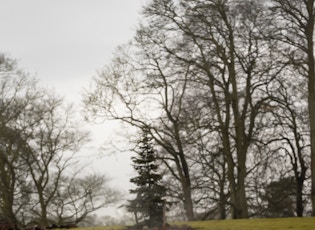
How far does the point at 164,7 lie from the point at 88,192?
1122 inches

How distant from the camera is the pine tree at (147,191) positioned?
59.6 feet

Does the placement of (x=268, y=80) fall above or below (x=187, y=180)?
above

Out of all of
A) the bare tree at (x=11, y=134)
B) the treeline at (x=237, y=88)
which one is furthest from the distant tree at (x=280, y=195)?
the bare tree at (x=11, y=134)

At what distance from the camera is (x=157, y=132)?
25.2 metres

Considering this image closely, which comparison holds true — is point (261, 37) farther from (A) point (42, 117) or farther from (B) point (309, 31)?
(A) point (42, 117)

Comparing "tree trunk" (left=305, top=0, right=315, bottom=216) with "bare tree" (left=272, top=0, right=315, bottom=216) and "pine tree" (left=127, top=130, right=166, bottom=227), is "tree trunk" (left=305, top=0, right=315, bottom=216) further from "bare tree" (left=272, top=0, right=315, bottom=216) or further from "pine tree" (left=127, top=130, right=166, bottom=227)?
"pine tree" (left=127, top=130, right=166, bottom=227)

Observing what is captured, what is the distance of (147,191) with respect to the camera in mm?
19469

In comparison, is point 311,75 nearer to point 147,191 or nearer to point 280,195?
point 147,191

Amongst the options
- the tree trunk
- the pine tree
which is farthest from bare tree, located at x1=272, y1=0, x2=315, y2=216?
the pine tree

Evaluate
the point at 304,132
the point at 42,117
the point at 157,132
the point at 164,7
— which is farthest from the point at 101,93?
the point at 304,132

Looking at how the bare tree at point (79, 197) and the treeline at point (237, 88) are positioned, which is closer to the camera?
the treeline at point (237, 88)

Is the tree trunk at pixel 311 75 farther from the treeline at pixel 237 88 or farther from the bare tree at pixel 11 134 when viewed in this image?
the bare tree at pixel 11 134

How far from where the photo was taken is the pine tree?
18.2m

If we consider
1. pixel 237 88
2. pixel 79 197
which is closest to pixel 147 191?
pixel 237 88
